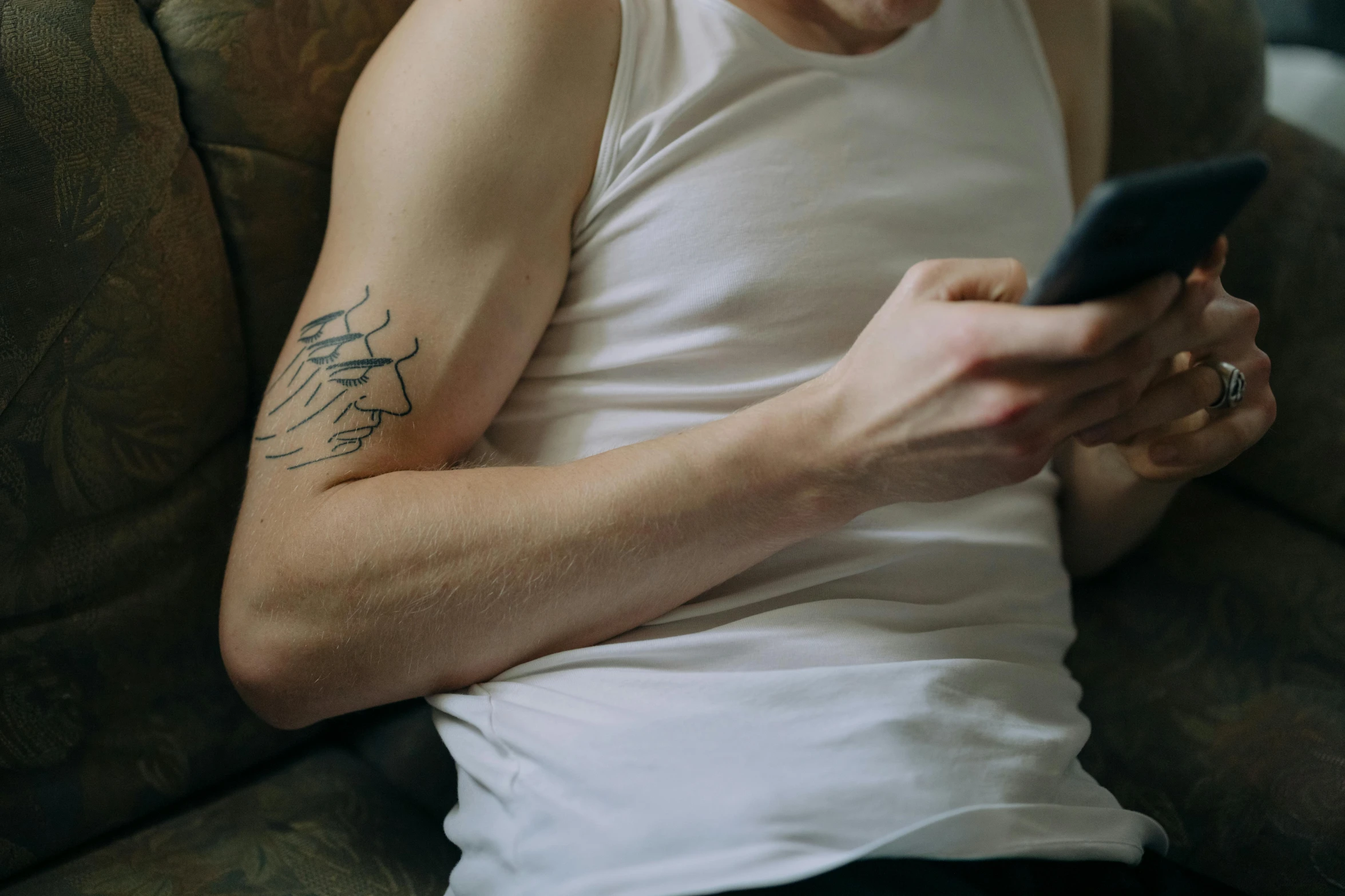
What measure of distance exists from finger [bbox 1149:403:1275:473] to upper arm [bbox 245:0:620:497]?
0.51 meters

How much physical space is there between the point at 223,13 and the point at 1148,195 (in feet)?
2.26

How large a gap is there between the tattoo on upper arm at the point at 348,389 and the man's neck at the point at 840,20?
1.40ft

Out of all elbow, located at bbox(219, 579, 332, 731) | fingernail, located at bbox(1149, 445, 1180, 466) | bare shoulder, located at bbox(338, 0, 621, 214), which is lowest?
fingernail, located at bbox(1149, 445, 1180, 466)

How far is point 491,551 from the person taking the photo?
2.10 ft

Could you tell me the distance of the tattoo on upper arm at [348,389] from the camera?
0.65 m

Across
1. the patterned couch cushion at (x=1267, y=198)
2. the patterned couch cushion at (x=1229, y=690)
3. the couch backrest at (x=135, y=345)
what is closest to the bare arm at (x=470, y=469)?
the couch backrest at (x=135, y=345)

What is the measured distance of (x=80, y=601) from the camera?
74 cm

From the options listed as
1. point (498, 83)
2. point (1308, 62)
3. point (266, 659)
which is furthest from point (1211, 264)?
point (1308, 62)

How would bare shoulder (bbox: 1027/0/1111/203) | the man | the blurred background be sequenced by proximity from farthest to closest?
the blurred background
bare shoulder (bbox: 1027/0/1111/203)
the man

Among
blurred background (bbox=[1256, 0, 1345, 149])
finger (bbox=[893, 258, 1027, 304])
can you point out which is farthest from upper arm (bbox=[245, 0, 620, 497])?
blurred background (bbox=[1256, 0, 1345, 149])

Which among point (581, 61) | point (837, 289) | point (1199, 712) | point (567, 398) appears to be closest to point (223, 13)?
point (581, 61)

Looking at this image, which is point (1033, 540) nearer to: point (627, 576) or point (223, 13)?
point (627, 576)

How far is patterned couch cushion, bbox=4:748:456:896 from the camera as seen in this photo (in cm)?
72

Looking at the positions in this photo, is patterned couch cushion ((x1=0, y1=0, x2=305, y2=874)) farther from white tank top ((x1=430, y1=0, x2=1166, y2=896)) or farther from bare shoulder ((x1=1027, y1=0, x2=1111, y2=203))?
bare shoulder ((x1=1027, y1=0, x2=1111, y2=203))
